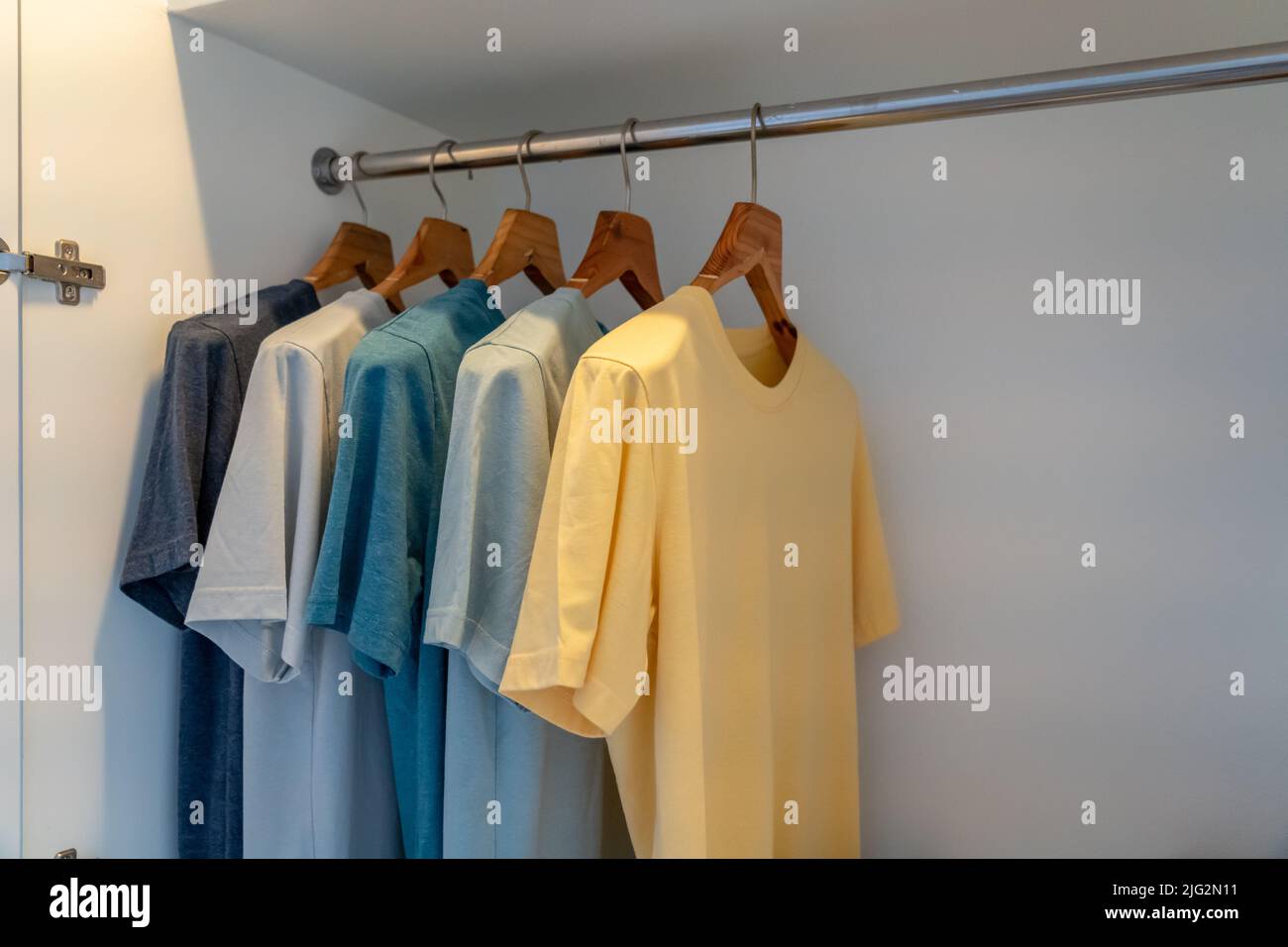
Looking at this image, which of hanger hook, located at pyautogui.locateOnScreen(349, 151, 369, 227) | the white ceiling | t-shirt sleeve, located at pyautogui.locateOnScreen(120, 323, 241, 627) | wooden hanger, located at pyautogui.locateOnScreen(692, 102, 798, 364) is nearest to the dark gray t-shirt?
t-shirt sleeve, located at pyautogui.locateOnScreen(120, 323, 241, 627)

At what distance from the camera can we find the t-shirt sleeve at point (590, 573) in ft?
3.09

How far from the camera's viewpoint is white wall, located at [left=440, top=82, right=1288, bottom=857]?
4.24 feet

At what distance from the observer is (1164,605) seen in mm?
1323

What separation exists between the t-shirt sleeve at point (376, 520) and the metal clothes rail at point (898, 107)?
0.35 metres

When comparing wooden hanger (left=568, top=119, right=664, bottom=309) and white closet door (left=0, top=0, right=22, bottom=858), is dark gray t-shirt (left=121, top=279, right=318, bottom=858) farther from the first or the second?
wooden hanger (left=568, top=119, right=664, bottom=309)

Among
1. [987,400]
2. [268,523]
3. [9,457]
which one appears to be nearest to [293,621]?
[268,523]

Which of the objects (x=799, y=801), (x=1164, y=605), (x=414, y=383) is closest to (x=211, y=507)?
(x=414, y=383)

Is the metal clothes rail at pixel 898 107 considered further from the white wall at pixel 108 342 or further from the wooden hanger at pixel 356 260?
the white wall at pixel 108 342

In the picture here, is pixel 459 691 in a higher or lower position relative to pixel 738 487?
lower

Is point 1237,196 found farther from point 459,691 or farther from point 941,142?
point 459,691

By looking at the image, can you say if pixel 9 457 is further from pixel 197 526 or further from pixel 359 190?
pixel 359 190

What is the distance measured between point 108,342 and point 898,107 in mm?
902

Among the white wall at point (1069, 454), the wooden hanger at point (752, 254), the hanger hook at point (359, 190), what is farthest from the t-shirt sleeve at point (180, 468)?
the white wall at point (1069, 454)

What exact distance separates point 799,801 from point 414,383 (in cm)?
66
